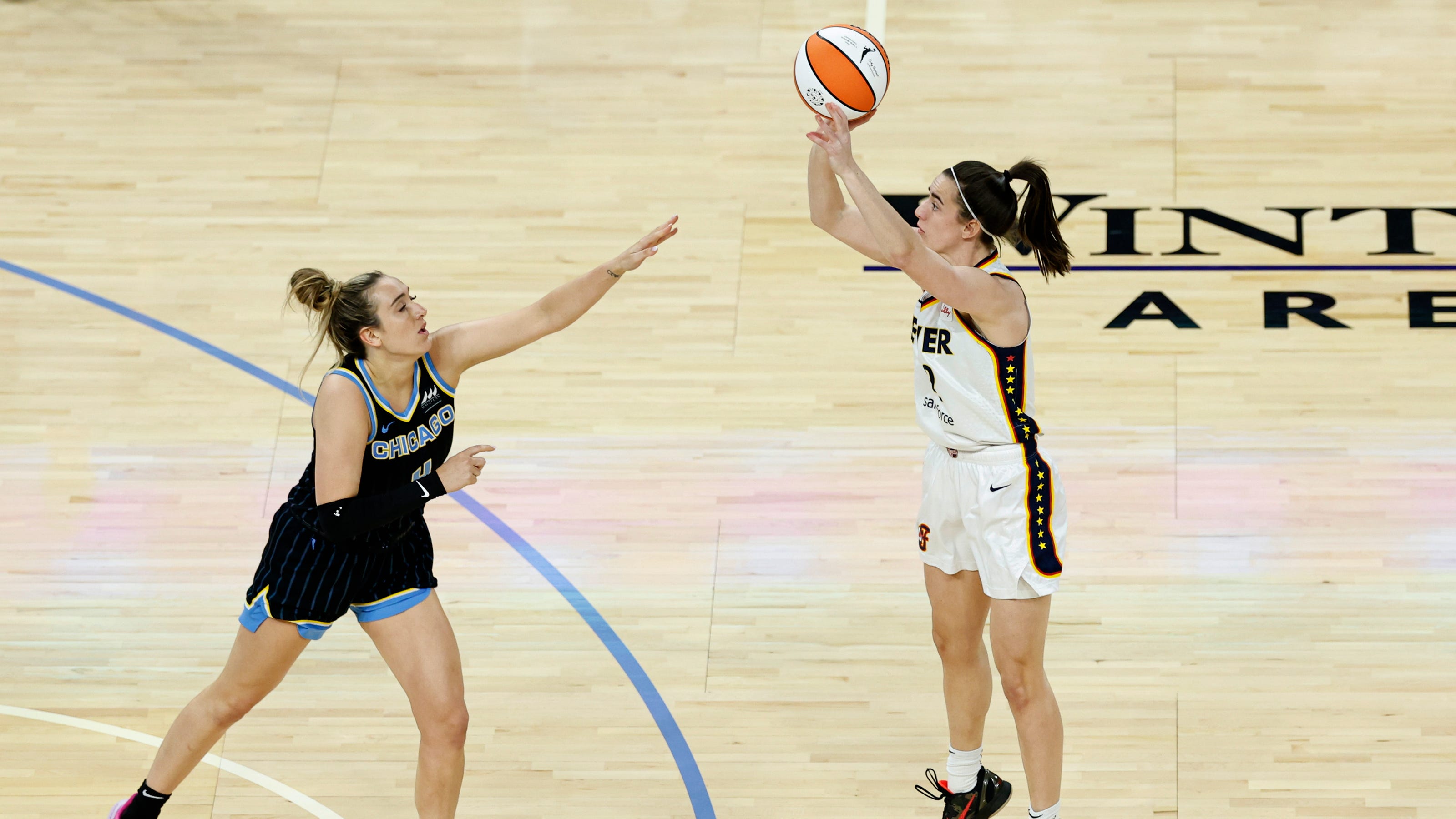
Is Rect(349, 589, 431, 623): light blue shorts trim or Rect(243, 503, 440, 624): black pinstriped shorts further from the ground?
Rect(243, 503, 440, 624): black pinstriped shorts

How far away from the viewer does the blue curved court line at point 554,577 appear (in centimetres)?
510

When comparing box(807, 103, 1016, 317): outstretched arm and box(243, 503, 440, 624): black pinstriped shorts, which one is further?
box(243, 503, 440, 624): black pinstriped shorts

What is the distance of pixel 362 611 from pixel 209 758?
129 centimetres

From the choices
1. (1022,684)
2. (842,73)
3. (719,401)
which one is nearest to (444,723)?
(1022,684)

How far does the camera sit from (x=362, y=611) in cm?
430

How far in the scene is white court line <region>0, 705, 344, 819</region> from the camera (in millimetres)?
4996

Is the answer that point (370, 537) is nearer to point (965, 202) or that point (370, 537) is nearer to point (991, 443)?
point (991, 443)

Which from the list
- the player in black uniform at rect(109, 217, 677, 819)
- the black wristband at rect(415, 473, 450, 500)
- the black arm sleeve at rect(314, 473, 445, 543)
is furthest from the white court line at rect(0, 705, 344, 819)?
the black wristband at rect(415, 473, 450, 500)

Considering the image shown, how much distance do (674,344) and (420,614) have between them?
2638 millimetres

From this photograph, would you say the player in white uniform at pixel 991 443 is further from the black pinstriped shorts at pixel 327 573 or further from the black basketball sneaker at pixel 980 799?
the black pinstriped shorts at pixel 327 573

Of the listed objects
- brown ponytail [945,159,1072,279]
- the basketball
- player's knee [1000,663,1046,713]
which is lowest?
player's knee [1000,663,1046,713]

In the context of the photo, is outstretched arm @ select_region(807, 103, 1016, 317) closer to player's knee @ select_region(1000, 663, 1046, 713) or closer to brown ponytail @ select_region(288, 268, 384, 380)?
player's knee @ select_region(1000, 663, 1046, 713)

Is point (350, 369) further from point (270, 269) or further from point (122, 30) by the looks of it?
point (122, 30)

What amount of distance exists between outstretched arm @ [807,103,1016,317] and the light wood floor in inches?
69.2
